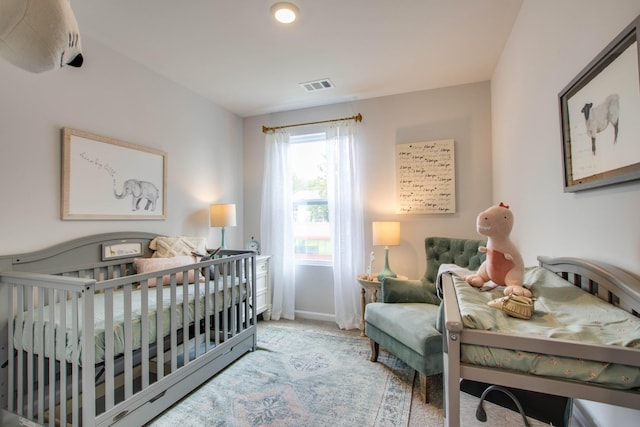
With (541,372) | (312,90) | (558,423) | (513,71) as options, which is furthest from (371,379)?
(312,90)

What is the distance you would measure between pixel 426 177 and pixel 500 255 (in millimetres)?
1794

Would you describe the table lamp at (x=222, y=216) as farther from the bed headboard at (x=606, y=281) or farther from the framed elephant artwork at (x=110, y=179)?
the bed headboard at (x=606, y=281)

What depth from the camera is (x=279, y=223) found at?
11.1 feet

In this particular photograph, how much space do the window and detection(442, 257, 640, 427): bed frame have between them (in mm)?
2402

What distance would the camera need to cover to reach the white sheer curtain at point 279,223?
11.0 ft

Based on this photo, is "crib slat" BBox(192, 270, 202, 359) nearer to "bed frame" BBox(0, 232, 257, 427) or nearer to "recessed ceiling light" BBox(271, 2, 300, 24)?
"bed frame" BBox(0, 232, 257, 427)

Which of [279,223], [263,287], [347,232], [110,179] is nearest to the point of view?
[110,179]

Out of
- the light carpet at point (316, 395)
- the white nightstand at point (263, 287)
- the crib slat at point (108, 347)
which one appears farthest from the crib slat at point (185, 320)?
the white nightstand at point (263, 287)

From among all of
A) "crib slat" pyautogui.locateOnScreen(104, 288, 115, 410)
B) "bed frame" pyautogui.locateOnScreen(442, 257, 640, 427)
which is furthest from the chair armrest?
"crib slat" pyautogui.locateOnScreen(104, 288, 115, 410)

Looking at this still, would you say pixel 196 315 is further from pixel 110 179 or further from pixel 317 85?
pixel 317 85

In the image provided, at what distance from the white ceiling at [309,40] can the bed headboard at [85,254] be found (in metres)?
1.30

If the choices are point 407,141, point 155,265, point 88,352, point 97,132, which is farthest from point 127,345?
point 407,141

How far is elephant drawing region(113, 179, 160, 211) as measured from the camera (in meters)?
2.29

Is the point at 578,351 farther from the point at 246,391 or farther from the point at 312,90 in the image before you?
the point at 312,90
